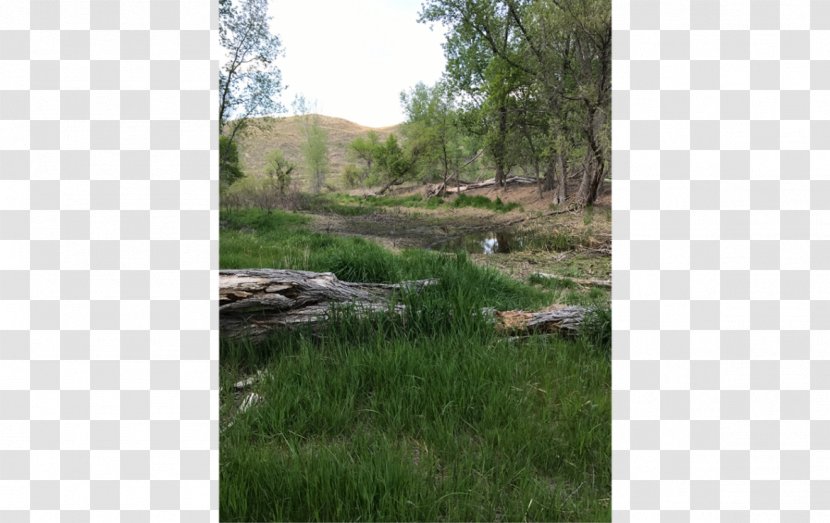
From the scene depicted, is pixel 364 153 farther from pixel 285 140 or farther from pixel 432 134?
pixel 432 134

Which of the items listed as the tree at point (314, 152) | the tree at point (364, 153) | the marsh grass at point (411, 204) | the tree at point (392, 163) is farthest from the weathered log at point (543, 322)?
the tree at point (364, 153)

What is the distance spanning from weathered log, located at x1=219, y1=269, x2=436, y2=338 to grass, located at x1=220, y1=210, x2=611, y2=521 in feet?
0.38

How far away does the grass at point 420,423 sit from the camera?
1.53m

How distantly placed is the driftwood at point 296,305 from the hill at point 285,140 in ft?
30.2

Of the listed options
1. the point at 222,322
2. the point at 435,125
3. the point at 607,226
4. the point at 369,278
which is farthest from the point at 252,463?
the point at 435,125

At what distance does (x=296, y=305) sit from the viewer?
312cm

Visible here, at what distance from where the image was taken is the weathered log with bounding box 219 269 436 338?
9.75 feet

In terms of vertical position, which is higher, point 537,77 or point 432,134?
point 432,134

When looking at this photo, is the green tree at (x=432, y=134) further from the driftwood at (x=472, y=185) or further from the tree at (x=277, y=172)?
the tree at (x=277, y=172)

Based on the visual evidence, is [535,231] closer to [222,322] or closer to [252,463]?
[222,322]

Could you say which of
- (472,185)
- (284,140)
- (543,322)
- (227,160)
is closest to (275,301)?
(543,322)

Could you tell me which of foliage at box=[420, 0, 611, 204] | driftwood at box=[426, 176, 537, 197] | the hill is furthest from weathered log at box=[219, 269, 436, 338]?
driftwood at box=[426, 176, 537, 197]

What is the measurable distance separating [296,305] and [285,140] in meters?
36.0

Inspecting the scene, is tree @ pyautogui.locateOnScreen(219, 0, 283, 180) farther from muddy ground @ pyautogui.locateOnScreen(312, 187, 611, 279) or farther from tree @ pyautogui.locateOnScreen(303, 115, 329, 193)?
tree @ pyautogui.locateOnScreen(303, 115, 329, 193)
